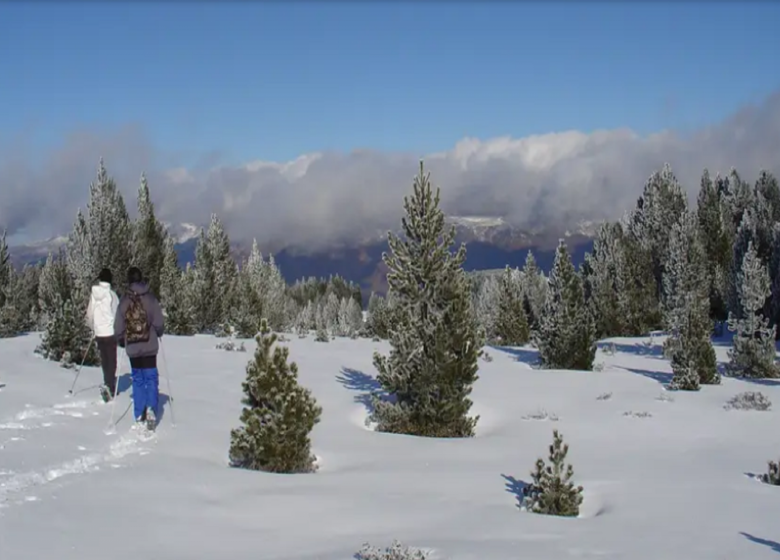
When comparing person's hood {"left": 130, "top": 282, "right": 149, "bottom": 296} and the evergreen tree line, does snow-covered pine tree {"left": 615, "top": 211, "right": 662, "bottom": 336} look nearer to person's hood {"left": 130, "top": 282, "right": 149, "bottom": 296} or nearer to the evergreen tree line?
the evergreen tree line

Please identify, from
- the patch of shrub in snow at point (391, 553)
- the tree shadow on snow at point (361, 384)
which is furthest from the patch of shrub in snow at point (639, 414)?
the patch of shrub in snow at point (391, 553)

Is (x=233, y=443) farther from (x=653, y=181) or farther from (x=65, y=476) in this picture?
(x=653, y=181)

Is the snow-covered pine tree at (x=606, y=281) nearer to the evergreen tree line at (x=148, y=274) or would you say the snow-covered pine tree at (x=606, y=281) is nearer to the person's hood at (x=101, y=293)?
the evergreen tree line at (x=148, y=274)

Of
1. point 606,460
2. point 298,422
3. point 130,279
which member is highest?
point 130,279

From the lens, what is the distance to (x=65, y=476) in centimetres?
707

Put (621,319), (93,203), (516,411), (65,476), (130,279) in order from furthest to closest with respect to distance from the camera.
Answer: (621,319)
(93,203)
(516,411)
(130,279)
(65,476)

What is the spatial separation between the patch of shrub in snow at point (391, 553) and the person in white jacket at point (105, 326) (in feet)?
22.7

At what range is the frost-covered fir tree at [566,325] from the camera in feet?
61.7

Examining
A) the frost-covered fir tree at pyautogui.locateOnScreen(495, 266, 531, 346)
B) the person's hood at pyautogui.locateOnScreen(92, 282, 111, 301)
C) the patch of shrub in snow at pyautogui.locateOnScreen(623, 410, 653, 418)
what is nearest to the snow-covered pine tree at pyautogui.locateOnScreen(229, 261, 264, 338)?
the frost-covered fir tree at pyautogui.locateOnScreen(495, 266, 531, 346)

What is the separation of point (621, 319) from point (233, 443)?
104 feet

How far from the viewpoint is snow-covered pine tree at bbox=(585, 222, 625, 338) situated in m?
36.4

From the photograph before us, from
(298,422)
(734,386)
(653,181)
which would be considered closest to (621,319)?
(653,181)

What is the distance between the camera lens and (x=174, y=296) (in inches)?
1161

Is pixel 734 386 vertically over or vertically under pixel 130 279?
under
